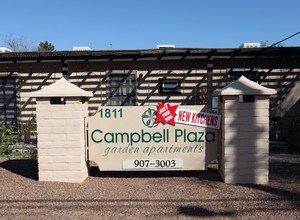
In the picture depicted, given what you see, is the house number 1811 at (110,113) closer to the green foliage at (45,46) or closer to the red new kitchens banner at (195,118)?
the red new kitchens banner at (195,118)

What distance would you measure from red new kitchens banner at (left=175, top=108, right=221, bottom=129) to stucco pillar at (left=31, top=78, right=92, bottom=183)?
6.50ft

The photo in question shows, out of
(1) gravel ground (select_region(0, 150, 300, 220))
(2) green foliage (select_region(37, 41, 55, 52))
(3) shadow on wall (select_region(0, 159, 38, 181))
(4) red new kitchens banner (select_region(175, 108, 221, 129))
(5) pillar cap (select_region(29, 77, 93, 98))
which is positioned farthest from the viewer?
(2) green foliage (select_region(37, 41, 55, 52))

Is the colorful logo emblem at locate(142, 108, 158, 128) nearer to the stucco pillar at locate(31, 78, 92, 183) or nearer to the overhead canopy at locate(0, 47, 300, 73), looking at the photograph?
the stucco pillar at locate(31, 78, 92, 183)

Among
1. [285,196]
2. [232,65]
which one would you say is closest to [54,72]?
[232,65]

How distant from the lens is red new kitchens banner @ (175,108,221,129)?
6344 millimetres

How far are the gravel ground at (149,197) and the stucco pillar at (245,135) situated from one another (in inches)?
10.3

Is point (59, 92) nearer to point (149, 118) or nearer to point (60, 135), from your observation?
point (60, 135)

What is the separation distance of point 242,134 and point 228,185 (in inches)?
38.5

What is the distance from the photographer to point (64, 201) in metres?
4.99

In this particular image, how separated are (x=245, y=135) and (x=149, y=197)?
2.14 m

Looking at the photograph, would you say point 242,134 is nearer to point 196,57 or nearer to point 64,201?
point 64,201

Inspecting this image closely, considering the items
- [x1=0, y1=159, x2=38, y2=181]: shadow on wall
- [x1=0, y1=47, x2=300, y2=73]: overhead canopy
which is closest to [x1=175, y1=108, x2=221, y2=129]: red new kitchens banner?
[x1=0, y1=159, x2=38, y2=181]: shadow on wall

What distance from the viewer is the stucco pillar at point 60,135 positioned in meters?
6.06

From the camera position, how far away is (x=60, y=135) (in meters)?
6.07
